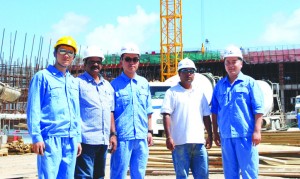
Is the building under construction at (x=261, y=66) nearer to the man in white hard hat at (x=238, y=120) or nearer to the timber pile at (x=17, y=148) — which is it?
the timber pile at (x=17, y=148)

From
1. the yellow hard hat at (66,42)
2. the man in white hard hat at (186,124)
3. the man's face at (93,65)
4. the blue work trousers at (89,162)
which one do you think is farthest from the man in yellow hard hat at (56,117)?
the man in white hard hat at (186,124)

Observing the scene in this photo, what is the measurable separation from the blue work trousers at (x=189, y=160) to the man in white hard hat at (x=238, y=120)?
0.76ft

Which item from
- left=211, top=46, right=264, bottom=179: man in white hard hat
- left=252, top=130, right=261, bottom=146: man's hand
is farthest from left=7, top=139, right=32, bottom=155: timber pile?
left=252, top=130, right=261, bottom=146: man's hand

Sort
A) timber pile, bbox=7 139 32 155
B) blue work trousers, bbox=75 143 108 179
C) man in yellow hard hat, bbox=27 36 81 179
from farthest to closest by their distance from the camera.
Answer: timber pile, bbox=7 139 32 155
blue work trousers, bbox=75 143 108 179
man in yellow hard hat, bbox=27 36 81 179

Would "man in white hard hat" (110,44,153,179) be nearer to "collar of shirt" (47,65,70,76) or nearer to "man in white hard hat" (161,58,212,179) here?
"man in white hard hat" (161,58,212,179)

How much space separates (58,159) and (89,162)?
1.74 ft

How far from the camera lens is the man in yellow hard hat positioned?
3725 mm

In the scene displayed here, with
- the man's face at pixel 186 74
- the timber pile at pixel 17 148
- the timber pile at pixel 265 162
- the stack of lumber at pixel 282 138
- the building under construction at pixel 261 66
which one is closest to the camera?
the man's face at pixel 186 74

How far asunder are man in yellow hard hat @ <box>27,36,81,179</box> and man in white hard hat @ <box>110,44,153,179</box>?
58 cm

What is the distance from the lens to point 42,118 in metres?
3.80

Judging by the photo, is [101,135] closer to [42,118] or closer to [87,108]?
[87,108]

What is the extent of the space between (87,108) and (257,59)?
47495 mm

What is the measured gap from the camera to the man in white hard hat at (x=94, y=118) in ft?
14.0

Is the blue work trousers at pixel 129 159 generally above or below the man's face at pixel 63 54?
below
